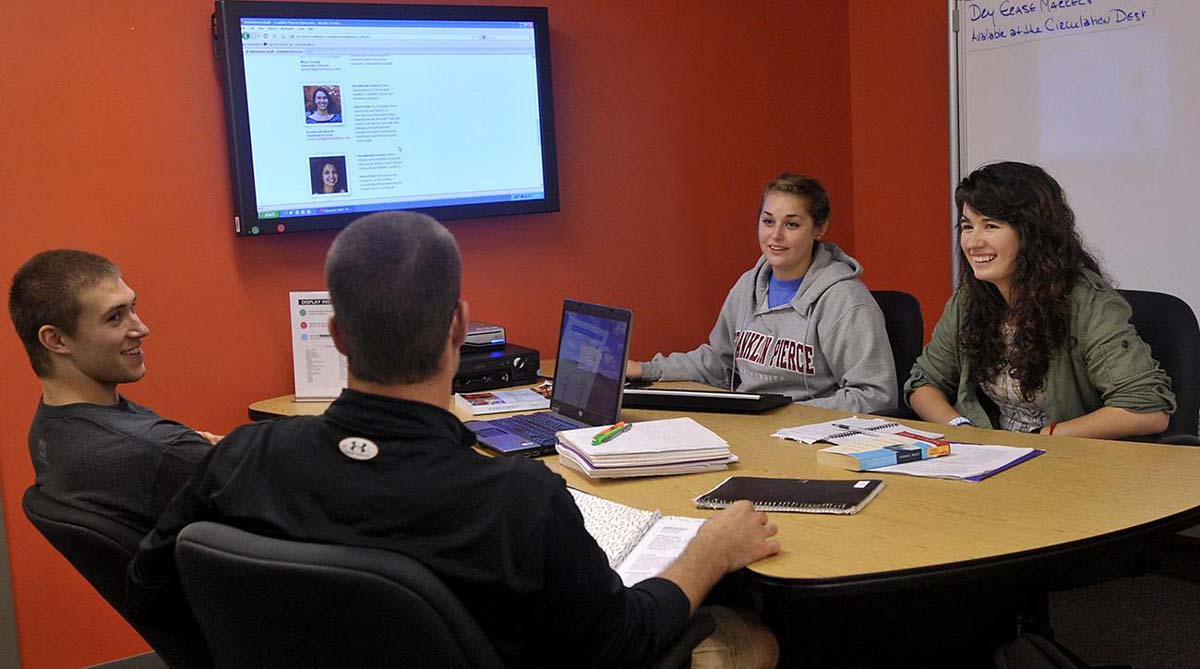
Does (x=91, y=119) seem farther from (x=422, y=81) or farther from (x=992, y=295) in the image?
(x=992, y=295)

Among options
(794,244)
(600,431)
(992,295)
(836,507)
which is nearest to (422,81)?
(794,244)

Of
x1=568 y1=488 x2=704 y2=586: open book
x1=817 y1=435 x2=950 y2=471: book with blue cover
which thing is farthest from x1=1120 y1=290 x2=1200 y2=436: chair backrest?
x1=568 y1=488 x2=704 y2=586: open book

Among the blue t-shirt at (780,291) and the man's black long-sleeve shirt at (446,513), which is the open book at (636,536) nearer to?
the man's black long-sleeve shirt at (446,513)

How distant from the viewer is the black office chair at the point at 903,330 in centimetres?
327

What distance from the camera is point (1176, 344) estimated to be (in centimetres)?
267

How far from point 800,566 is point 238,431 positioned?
0.85 meters

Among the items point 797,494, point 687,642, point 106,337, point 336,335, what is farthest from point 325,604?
point 106,337

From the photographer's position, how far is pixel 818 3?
4.49 meters

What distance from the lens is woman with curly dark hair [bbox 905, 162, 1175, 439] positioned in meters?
2.58

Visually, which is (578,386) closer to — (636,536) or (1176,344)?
(636,536)

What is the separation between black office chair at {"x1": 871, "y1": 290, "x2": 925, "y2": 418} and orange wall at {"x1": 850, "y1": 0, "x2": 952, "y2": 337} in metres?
1.08

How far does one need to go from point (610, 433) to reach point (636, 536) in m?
0.52

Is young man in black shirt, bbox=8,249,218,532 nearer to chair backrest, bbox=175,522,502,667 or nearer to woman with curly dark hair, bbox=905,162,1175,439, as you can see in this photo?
chair backrest, bbox=175,522,502,667

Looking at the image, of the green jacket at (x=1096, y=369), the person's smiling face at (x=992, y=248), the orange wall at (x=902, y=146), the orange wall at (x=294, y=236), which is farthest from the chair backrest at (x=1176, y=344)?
the orange wall at (x=294, y=236)
